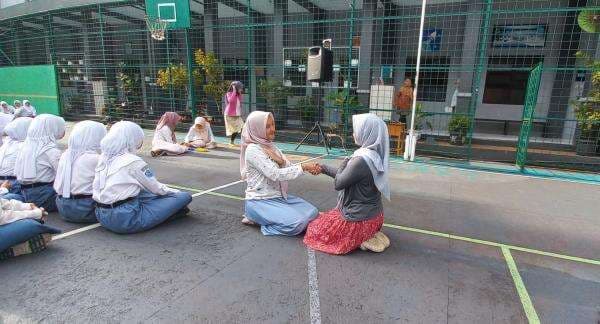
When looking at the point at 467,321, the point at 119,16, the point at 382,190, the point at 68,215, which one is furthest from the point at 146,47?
the point at 467,321

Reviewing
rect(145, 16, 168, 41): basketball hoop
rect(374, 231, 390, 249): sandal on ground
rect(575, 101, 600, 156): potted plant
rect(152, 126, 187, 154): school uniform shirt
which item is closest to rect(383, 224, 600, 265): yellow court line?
rect(374, 231, 390, 249): sandal on ground

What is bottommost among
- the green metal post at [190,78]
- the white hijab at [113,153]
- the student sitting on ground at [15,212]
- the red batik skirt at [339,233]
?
the red batik skirt at [339,233]

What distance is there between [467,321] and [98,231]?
3.57 m

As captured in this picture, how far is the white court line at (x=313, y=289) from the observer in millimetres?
2566

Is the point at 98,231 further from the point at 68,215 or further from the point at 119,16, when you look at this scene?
the point at 119,16

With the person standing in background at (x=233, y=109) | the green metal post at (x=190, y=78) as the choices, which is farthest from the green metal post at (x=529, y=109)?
the green metal post at (x=190, y=78)

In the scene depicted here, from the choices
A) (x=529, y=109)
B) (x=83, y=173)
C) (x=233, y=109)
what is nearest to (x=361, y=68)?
(x=233, y=109)

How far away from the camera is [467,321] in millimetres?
2547

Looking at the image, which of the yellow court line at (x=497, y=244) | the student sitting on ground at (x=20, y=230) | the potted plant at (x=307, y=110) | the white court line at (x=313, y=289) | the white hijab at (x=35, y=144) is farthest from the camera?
the potted plant at (x=307, y=110)

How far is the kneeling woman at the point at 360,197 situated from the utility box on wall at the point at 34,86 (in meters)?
12.5

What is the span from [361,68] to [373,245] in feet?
27.3

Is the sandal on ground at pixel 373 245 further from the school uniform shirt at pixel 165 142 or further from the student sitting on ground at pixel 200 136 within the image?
the student sitting on ground at pixel 200 136

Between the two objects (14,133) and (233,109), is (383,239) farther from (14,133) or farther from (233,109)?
(233,109)

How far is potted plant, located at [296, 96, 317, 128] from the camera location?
1064 cm
